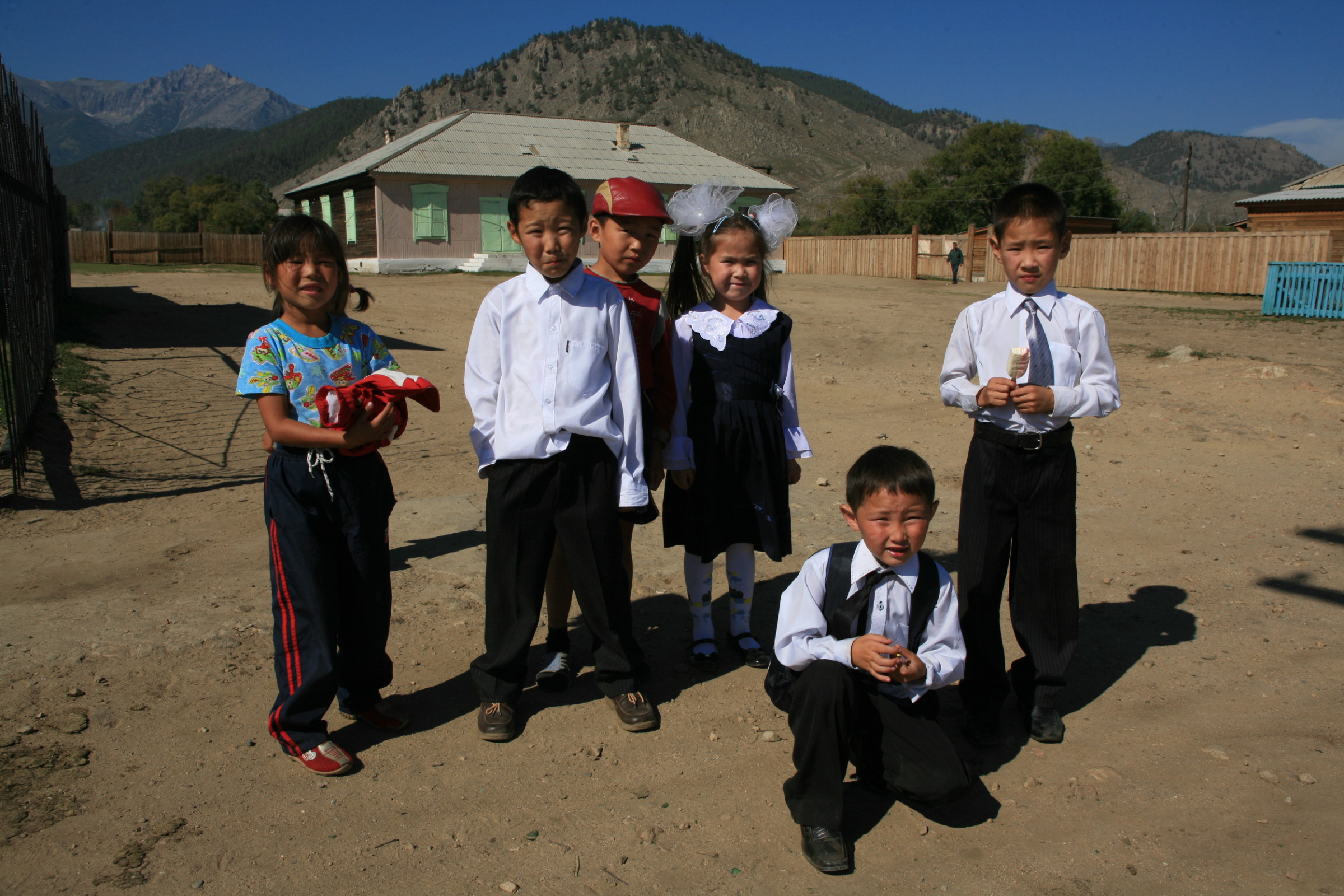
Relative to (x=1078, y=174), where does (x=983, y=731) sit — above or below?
below

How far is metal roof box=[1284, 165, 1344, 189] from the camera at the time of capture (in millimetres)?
29188

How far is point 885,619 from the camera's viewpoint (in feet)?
8.07

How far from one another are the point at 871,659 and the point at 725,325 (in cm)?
148

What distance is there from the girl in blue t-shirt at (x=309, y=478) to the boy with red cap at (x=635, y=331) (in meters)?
0.73

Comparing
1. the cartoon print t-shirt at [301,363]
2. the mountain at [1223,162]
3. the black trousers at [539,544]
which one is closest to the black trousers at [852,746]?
the black trousers at [539,544]

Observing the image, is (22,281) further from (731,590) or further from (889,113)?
(889,113)

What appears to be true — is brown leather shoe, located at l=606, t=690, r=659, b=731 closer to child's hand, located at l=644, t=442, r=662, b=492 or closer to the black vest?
the black vest

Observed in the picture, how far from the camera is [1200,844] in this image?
2.31 metres

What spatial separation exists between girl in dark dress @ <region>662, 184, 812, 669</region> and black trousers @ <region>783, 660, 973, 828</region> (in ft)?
3.20

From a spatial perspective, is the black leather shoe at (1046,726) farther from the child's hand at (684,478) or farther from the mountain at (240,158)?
the mountain at (240,158)

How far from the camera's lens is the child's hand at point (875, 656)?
2.23 m

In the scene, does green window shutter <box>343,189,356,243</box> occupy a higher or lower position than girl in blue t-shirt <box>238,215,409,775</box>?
higher

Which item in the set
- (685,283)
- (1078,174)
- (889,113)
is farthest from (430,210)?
(889,113)

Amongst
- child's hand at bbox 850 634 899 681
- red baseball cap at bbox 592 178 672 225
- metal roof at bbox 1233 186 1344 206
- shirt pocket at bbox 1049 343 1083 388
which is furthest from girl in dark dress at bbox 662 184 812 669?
metal roof at bbox 1233 186 1344 206
